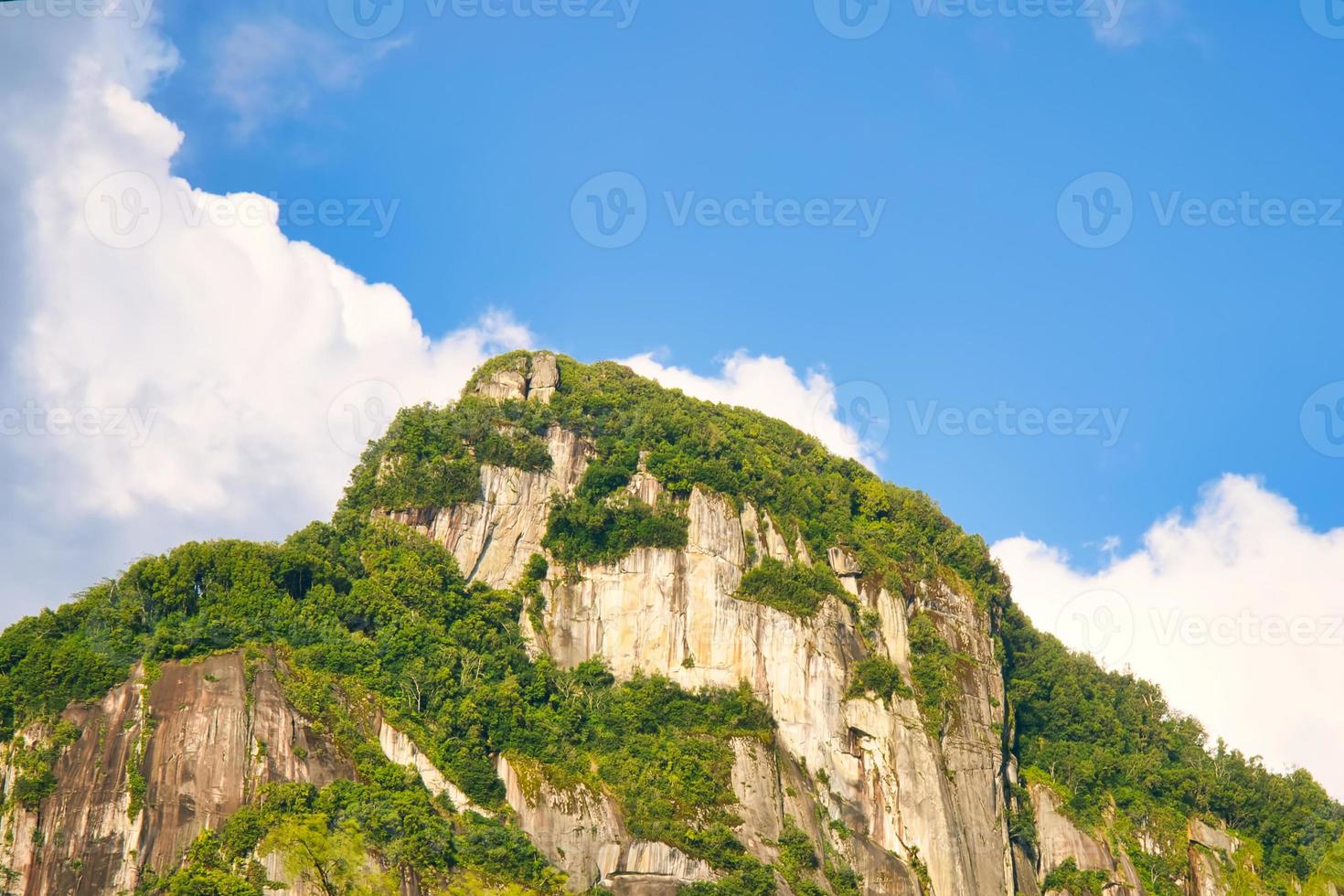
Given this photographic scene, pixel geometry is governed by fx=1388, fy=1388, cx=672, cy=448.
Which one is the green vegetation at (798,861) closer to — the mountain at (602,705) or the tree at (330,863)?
the mountain at (602,705)

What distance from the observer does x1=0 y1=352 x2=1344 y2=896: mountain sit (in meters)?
61.1

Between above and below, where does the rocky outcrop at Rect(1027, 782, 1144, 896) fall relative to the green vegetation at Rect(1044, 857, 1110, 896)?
above

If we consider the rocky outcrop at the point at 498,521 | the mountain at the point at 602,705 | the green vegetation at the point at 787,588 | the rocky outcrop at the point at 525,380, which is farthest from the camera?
Answer: the rocky outcrop at the point at 525,380

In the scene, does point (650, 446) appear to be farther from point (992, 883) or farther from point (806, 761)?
point (992, 883)

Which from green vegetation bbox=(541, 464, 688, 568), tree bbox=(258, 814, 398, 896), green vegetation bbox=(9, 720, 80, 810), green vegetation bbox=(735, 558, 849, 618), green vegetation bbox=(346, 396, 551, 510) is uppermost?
green vegetation bbox=(346, 396, 551, 510)

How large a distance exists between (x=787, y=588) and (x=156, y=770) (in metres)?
34.5

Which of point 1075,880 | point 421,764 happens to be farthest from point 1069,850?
point 421,764

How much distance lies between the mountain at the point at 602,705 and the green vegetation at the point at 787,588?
0.63ft

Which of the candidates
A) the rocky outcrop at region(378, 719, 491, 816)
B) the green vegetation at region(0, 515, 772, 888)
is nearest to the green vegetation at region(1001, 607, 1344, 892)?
the green vegetation at region(0, 515, 772, 888)

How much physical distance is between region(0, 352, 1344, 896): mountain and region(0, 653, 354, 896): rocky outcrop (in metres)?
0.14

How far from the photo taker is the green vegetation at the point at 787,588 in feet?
256

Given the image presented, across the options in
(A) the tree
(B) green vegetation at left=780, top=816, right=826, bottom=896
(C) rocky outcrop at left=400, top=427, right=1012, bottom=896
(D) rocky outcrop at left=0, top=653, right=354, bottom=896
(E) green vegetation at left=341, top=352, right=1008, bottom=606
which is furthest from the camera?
(E) green vegetation at left=341, top=352, right=1008, bottom=606

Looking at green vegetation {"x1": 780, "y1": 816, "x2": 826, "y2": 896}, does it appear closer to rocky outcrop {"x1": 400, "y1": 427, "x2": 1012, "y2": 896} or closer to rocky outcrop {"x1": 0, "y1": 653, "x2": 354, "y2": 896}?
rocky outcrop {"x1": 400, "y1": 427, "x2": 1012, "y2": 896}

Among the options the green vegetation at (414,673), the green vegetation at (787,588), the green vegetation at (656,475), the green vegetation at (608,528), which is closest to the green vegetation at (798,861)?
the green vegetation at (414,673)
